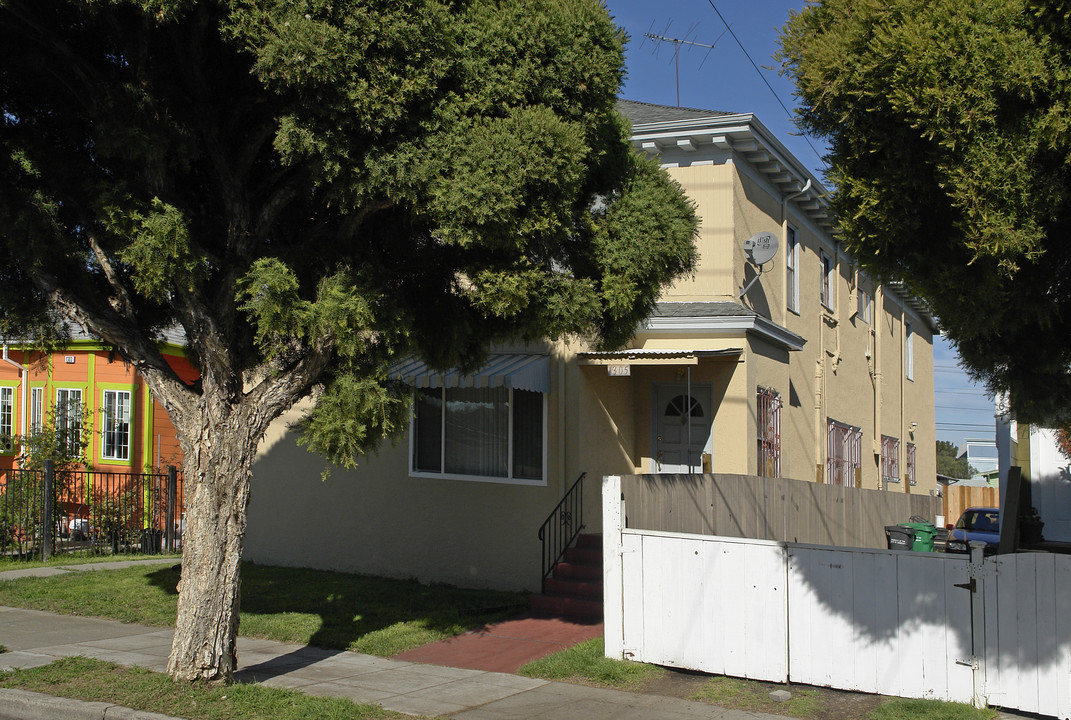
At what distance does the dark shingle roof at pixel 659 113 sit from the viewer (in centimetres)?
1352

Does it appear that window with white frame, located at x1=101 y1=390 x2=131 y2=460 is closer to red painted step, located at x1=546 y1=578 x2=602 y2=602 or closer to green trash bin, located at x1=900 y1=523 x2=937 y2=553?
red painted step, located at x1=546 y1=578 x2=602 y2=602

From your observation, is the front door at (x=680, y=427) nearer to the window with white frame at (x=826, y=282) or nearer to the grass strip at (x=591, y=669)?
the grass strip at (x=591, y=669)

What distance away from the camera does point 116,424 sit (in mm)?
20656

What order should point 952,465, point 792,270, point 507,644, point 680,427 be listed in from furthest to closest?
point 952,465 < point 792,270 < point 680,427 < point 507,644

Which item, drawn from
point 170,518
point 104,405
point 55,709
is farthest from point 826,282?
point 104,405

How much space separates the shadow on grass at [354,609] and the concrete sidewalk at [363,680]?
0.29 m

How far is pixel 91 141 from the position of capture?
28.8ft

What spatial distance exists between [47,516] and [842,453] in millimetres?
14410

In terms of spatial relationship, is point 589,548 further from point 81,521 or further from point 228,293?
point 81,521

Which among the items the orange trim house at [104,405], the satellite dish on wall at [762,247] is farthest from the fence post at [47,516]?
the satellite dish on wall at [762,247]

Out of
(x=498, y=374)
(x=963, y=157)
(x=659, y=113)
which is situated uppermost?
A: (x=659, y=113)

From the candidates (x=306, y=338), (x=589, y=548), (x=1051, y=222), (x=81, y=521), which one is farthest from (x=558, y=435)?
(x=81, y=521)

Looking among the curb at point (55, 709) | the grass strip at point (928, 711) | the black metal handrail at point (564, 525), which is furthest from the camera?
the black metal handrail at point (564, 525)

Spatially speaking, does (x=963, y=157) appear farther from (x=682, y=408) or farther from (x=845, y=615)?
(x=682, y=408)
